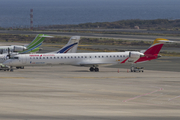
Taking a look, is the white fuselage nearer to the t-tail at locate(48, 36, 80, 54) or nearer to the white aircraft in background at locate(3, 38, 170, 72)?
the white aircraft in background at locate(3, 38, 170, 72)

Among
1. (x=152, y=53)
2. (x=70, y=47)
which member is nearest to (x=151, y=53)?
(x=152, y=53)

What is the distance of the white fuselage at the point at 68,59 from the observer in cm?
5691

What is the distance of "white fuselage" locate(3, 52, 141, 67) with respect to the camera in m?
56.9

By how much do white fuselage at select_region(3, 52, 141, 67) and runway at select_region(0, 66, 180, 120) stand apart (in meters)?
8.55

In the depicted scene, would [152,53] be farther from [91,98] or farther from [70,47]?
[91,98]

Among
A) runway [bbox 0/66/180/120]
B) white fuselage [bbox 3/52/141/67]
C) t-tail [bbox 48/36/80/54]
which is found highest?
t-tail [bbox 48/36/80/54]

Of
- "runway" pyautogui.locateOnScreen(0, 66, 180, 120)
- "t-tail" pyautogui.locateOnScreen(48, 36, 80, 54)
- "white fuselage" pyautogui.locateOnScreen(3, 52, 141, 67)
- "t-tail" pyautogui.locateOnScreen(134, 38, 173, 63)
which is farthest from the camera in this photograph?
"t-tail" pyautogui.locateOnScreen(48, 36, 80, 54)

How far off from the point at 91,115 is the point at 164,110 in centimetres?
625

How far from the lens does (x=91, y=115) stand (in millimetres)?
25609

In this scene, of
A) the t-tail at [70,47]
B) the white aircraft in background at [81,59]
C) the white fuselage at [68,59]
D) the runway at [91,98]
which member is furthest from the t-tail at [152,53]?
the t-tail at [70,47]

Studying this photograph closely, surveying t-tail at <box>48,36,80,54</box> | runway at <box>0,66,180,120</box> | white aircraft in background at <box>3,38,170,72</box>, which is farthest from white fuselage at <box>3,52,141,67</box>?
runway at <box>0,66,180,120</box>

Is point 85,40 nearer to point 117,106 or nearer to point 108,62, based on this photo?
point 108,62

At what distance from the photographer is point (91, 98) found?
107 ft

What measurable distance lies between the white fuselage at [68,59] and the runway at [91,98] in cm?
855
